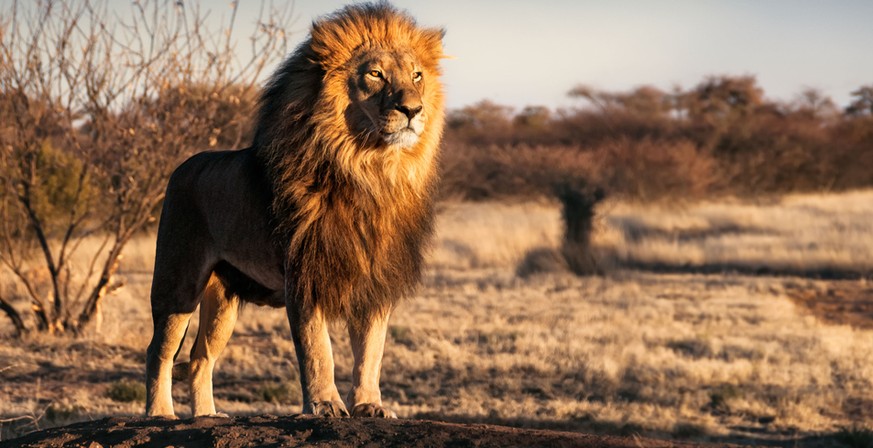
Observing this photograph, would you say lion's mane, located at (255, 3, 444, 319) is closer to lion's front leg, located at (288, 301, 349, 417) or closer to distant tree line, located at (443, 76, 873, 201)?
lion's front leg, located at (288, 301, 349, 417)

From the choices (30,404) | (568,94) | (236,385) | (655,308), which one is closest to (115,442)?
(30,404)

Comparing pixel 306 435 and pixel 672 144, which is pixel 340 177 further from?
pixel 672 144

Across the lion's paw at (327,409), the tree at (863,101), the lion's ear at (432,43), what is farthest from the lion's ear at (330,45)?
the tree at (863,101)

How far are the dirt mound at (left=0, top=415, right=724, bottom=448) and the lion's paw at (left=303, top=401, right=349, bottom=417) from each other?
0.24 m

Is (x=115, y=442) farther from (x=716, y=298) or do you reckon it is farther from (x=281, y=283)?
(x=716, y=298)

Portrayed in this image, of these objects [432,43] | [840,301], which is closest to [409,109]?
[432,43]

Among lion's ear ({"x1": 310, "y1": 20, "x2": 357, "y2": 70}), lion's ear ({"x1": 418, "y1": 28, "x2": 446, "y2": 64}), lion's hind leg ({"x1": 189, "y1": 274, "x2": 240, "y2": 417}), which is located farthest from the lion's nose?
lion's hind leg ({"x1": 189, "y1": 274, "x2": 240, "y2": 417})

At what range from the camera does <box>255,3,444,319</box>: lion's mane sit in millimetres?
5309

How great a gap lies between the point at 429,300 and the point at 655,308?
3437mm

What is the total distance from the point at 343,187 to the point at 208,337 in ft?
5.19

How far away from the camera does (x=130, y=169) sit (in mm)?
13094

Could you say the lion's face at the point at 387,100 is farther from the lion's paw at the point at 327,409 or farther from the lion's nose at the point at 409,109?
the lion's paw at the point at 327,409

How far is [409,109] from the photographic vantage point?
5.20 meters

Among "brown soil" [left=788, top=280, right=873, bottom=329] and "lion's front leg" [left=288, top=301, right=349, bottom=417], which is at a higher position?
"lion's front leg" [left=288, top=301, right=349, bottom=417]
